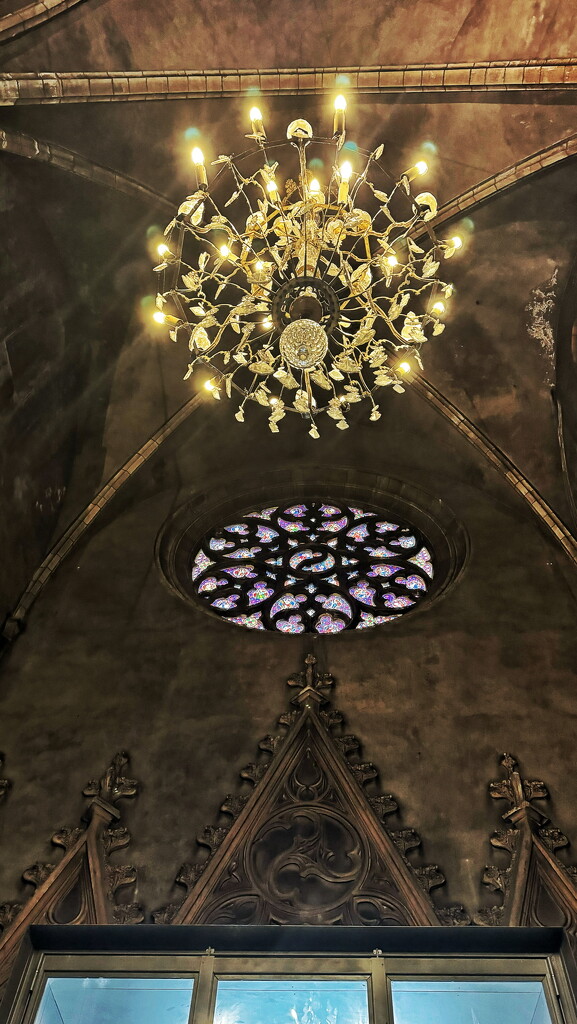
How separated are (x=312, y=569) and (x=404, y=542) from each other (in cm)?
118

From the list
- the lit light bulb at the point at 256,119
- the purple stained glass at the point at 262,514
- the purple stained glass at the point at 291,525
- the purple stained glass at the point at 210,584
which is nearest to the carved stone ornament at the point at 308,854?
the purple stained glass at the point at 210,584

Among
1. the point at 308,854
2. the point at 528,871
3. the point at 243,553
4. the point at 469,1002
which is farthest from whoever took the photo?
the point at 243,553

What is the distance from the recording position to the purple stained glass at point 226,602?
10016 mm

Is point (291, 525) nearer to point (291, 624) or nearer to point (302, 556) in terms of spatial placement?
point (302, 556)

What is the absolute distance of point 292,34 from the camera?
8.75 meters

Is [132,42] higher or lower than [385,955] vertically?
higher

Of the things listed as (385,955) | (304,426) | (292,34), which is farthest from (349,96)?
(385,955)

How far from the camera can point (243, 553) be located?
10.9 m

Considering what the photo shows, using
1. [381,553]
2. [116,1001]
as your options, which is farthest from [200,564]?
[116,1001]

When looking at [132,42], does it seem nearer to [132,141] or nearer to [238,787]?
[132,141]

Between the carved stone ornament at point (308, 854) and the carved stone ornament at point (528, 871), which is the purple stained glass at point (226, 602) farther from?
the carved stone ornament at point (528, 871)

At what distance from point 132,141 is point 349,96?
2.19 metres

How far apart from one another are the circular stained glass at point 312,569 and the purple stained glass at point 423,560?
1cm

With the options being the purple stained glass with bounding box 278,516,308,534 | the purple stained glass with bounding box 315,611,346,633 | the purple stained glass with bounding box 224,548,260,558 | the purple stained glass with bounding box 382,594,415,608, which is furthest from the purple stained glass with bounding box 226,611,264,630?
the purple stained glass with bounding box 278,516,308,534
